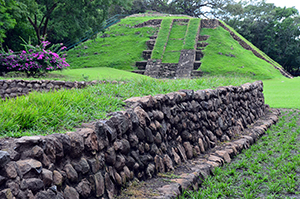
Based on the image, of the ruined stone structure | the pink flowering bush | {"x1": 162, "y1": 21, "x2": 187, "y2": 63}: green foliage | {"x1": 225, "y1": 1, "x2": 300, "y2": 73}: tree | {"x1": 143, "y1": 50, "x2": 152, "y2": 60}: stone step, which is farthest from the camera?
{"x1": 225, "y1": 1, "x2": 300, "y2": 73}: tree

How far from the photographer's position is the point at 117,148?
2824 millimetres

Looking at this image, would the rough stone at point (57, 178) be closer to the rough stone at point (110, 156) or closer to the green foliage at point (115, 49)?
the rough stone at point (110, 156)

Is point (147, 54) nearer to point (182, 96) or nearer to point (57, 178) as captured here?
point (182, 96)

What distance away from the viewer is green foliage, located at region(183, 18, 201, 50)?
21031 mm

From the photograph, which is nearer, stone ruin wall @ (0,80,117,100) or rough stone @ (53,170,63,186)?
rough stone @ (53,170,63,186)

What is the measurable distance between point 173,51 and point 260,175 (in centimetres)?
1790

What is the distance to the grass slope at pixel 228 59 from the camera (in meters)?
18.0

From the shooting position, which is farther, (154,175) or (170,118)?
(170,118)

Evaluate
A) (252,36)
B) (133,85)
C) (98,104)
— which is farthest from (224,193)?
(252,36)

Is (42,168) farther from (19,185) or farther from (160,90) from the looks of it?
(160,90)

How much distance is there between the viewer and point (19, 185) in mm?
1824

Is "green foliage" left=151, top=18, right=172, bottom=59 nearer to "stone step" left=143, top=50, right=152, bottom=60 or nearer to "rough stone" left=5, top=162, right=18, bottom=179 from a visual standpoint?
"stone step" left=143, top=50, right=152, bottom=60

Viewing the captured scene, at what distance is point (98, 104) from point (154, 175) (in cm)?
114

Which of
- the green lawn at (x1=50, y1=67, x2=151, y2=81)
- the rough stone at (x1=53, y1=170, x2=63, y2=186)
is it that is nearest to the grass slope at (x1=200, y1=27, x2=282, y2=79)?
the green lawn at (x1=50, y1=67, x2=151, y2=81)
